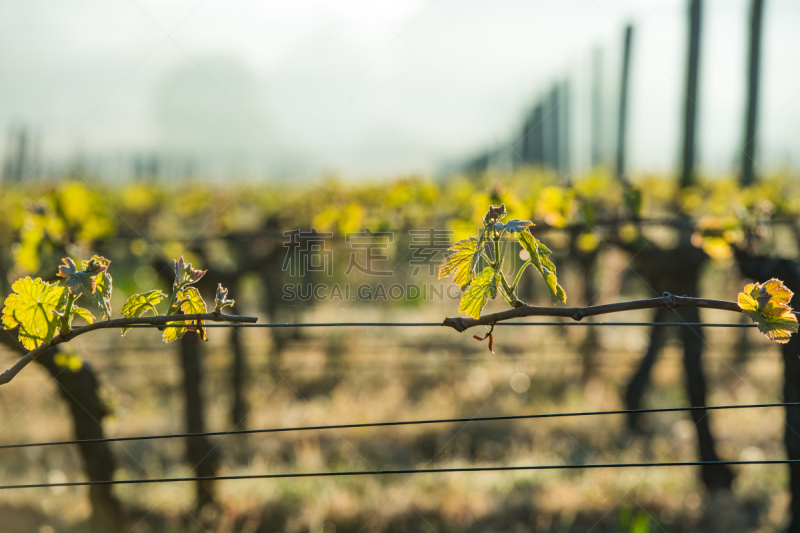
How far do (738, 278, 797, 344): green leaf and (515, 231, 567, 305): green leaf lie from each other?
0.40m

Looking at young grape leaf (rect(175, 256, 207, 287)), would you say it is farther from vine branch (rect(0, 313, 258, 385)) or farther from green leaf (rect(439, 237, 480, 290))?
green leaf (rect(439, 237, 480, 290))

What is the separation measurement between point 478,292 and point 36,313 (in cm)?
93

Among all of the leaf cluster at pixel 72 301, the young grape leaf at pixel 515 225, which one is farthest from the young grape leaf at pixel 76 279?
the young grape leaf at pixel 515 225

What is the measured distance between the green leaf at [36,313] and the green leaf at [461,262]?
82 cm

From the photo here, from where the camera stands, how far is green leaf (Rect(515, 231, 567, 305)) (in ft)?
3.49

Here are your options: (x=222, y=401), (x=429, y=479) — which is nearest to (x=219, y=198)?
(x=222, y=401)

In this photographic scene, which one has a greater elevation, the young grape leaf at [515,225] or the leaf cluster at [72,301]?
the young grape leaf at [515,225]

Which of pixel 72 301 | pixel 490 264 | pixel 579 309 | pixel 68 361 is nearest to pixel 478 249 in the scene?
pixel 490 264

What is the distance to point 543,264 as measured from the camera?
1085 mm

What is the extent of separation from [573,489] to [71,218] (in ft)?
Result: 11.4

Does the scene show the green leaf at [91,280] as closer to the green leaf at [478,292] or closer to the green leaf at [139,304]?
the green leaf at [139,304]

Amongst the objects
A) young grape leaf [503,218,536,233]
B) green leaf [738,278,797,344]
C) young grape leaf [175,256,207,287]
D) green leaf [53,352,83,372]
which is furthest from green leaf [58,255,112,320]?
green leaf [738,278,797,344]

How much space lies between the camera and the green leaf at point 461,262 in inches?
44.1

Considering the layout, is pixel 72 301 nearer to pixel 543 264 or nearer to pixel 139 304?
pixel 139 304
